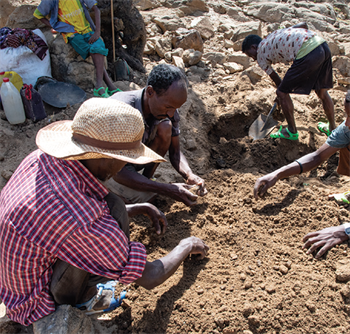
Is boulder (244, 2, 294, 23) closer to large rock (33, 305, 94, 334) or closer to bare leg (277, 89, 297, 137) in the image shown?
bare leg (277, 89, 297, 137)

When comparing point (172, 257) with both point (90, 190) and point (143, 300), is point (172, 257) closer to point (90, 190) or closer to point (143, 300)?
point (143, 300)

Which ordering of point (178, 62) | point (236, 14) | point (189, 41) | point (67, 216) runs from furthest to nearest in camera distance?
point (236, 14), point (189, 41), point (178, 62), point (67, 216)

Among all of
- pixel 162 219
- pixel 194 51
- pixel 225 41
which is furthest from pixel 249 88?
pixel 162 219

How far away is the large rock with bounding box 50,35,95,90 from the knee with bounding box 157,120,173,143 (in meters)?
2.16

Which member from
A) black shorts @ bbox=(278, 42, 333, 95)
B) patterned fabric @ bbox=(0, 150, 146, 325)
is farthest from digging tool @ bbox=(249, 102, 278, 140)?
patterned fabric @ bbox=(0, 150, 146, 325)

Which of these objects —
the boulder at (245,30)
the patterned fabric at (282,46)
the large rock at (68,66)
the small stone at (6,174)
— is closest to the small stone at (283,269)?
the small stone at (6,174)

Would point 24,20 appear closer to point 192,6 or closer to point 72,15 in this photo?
point 72,15

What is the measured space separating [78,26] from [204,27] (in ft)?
11.5

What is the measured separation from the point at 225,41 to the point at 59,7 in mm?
3728

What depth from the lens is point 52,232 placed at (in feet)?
4.30

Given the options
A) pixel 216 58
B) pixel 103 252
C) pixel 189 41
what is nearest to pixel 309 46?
pixel 216 58

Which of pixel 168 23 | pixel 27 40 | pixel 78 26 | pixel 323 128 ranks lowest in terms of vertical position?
pixel 323 128

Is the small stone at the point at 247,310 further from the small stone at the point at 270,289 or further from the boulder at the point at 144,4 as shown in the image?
the boulder at the point at 144,4

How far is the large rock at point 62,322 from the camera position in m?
1.53
